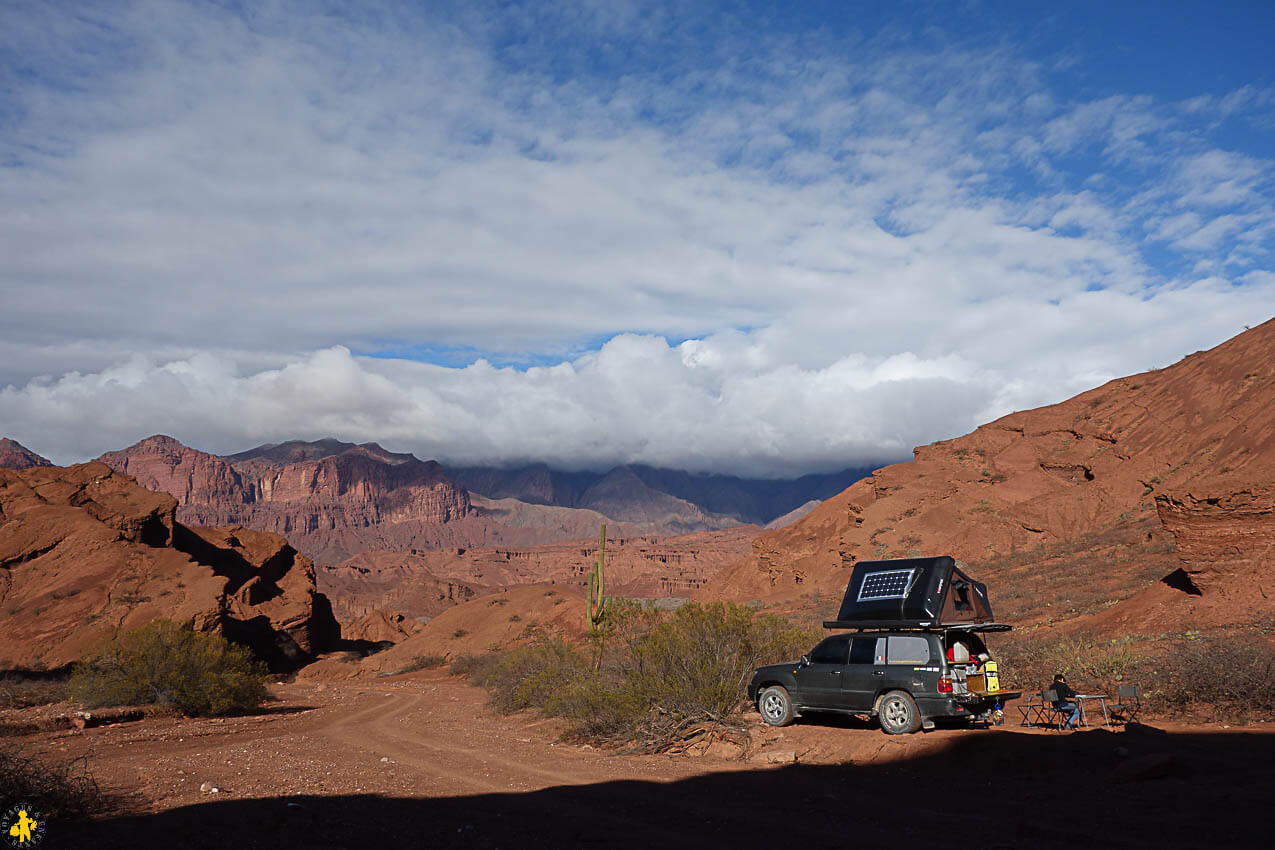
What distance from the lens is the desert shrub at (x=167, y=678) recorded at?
21188mm

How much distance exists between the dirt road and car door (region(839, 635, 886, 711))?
494mm

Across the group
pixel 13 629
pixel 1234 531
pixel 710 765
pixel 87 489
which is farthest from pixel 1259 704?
pixel 87 489

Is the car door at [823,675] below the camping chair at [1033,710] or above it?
above

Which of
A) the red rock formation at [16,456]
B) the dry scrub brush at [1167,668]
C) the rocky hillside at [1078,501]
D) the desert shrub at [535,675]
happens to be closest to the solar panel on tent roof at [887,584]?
the dry scrub brush at [1167,668]

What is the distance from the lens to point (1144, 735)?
10.7 meters

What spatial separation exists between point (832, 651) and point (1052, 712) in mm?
3860

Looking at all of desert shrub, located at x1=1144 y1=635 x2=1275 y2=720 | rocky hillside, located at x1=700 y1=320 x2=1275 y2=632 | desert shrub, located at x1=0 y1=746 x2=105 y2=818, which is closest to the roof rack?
desert shrub, located at x1=1144 y1=635 x2=1275 y2=720

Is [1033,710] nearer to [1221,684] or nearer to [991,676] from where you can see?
[991,676]

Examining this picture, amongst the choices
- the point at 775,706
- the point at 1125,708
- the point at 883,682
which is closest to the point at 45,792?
the point at 775,706

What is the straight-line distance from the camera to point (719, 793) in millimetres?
9711

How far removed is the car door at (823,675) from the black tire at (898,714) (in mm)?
838

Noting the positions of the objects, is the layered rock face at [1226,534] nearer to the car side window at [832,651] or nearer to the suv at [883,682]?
the suv at [883,682]

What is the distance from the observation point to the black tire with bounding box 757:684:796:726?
13.4 metres

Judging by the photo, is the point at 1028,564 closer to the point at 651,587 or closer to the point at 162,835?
the point at 162,835
